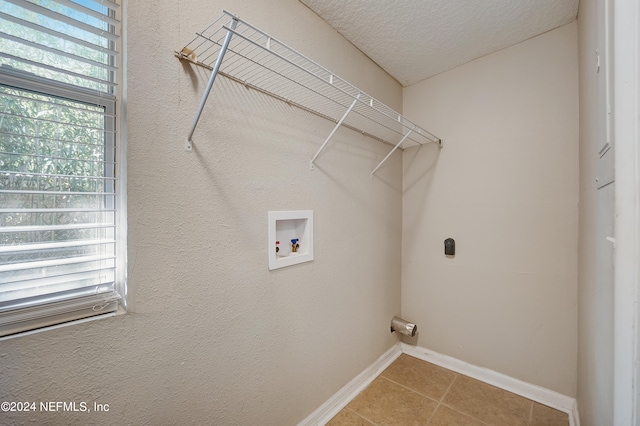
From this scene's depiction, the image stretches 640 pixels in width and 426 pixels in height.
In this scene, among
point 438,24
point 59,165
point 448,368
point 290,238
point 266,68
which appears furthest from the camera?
point 448,368

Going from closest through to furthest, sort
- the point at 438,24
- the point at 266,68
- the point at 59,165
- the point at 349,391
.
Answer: the point at 59,165 < the point at 266,68 < the point at 438,24 < the point at 349,391

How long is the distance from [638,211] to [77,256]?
129cm

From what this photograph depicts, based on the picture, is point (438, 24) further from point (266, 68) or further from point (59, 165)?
point (59, 165)

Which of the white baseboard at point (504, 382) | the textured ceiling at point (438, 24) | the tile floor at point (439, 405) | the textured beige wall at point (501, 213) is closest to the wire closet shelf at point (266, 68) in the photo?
the textured ceiling at point (438, 24)

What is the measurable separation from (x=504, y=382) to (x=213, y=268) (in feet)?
6.29

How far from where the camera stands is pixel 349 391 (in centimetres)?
145

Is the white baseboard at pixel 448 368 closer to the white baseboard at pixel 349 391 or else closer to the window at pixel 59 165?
the white baseboard at pixel 349 391

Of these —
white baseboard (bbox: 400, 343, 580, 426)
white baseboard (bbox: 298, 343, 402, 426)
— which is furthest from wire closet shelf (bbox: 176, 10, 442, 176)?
white baseboard (bbox: 400, 343, 580, 426)

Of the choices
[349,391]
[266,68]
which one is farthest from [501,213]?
[266,68]

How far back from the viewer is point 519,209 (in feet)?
4.86

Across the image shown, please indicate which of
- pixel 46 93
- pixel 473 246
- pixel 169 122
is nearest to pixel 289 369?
pixel 169 122

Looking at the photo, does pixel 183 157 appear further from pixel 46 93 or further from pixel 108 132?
pixel 46 93

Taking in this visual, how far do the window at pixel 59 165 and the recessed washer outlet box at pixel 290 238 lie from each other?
524 millimetres

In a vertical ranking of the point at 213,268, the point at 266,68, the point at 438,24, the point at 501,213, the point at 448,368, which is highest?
the point at 438,24
